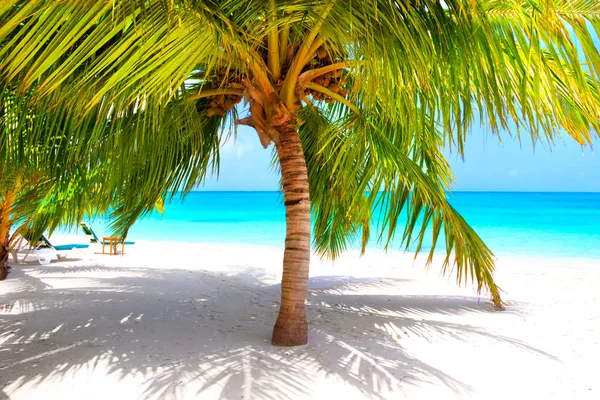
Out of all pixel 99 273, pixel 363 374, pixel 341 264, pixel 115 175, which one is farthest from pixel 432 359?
pixel 341 264

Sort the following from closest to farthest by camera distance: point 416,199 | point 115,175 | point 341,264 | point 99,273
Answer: point 115,175 → point 416,199 → point 99,273 → point 341,264

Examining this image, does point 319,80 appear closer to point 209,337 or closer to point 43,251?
point 209,337

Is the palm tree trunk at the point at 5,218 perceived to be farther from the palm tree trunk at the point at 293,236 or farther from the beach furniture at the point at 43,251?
the palm tree trunk at the point at 293,236

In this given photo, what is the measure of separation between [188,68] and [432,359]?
2.51 meters

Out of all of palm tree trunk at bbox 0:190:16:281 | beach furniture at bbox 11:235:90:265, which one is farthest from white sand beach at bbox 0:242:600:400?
beach furniture at bbox 11:235:90:265

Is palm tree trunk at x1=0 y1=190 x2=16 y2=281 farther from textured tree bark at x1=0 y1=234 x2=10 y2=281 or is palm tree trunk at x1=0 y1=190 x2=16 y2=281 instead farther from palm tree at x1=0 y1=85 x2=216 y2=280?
palm tree at x1=0 y1=85 x2=216 y2=280

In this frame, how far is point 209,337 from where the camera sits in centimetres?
376

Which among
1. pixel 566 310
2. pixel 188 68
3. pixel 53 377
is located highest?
pixel 188 68

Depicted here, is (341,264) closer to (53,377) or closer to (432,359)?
(432,359)

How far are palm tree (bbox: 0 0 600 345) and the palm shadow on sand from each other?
1.57 ft

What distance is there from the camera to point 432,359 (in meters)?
3.38

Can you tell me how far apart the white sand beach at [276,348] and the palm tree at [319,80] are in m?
0.52

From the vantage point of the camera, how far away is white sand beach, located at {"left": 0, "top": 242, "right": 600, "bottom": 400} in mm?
2826

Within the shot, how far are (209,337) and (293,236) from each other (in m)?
1.04
